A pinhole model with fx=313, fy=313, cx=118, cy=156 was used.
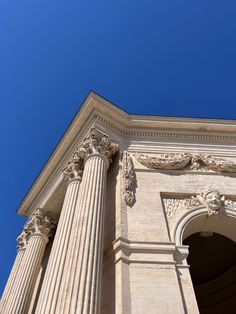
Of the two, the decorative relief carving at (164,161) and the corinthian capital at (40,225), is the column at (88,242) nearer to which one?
the decorative relief carving at (164,161)

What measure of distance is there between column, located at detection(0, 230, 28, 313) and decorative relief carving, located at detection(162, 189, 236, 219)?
304 inches

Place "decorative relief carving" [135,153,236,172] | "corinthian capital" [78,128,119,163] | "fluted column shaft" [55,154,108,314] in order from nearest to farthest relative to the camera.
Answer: "fluted column shaft" [55,154,108,314] → "corinthian capital" [78,128,119,163] → "decorative relief carving" [135,153,236,172]

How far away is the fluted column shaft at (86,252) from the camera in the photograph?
714cm

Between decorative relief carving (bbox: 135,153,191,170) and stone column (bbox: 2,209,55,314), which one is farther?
decorative relief carving (bbox: 135,153,191,170)

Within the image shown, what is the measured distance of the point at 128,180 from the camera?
37.1 ft

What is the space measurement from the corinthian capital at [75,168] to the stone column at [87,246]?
449 millimetres

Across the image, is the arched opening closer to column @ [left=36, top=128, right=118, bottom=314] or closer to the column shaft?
the column shaft

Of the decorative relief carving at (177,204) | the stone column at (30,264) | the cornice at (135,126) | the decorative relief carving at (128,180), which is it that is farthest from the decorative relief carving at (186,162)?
the stone column at (30,264)

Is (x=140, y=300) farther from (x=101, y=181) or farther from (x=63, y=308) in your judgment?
(x=101, y=181)

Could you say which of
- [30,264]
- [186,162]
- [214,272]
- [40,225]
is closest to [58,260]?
[30,264]

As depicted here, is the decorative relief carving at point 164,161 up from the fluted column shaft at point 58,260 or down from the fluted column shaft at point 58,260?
up

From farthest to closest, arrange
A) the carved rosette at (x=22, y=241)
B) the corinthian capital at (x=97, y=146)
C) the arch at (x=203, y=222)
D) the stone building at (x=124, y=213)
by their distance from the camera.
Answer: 1. the carved rosette at (x=22, y=241)
2. the corinthian capital at (x=97, y=146)
3. the arch at (x=203, y=222)
4. the stone building at (x=124, y=213)

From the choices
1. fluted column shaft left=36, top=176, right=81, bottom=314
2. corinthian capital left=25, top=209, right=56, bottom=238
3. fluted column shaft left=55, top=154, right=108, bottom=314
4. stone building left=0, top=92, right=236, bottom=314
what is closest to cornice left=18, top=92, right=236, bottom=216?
stone building left=0, top=92, right=236, bottom=314

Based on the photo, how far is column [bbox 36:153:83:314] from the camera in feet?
25.5
